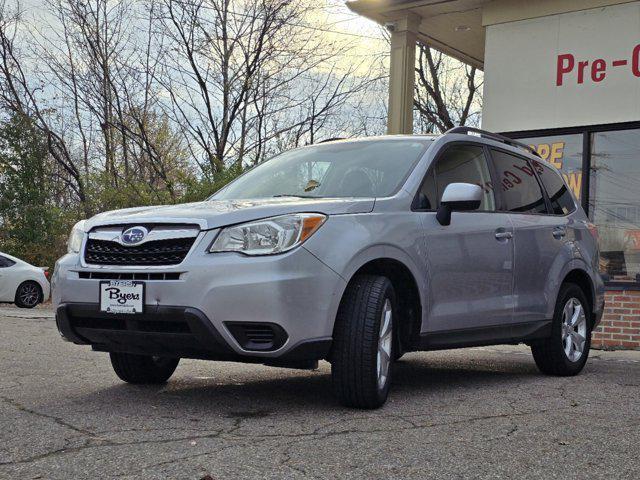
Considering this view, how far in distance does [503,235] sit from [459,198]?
915 millimetres

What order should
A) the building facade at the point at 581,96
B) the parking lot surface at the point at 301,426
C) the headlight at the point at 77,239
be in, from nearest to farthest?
the parking lot surface at the point at 301,426 → the headlight at the point at 77,239 → the building facade at the point at 581,96

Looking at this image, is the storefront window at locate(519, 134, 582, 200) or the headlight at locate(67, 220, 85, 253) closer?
the headlight at locate(67, 220, 85, 253)

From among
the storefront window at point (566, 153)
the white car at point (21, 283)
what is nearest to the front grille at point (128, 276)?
the storefront window at point (566, 153)

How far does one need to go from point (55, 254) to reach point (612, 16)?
17605 millimetres

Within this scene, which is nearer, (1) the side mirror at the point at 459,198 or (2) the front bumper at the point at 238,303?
(2) the front bumper at the point at 238,303

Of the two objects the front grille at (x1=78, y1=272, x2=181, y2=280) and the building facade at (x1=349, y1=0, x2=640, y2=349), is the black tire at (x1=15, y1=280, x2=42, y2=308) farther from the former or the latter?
the front grille at (x1=78, y1=272, x2=181, y2=280)

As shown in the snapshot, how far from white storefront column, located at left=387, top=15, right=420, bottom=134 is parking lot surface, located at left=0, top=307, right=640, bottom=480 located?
6.96 meters

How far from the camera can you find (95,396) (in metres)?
5.23

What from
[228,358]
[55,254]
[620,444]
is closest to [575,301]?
[620,444]

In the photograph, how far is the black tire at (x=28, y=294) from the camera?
59.8ft

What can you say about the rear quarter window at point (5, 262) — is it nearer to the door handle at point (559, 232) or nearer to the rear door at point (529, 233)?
the rear door at point (529, 233)

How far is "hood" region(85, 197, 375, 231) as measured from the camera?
461 cm

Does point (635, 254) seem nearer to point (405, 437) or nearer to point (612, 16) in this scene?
point (612, 16)

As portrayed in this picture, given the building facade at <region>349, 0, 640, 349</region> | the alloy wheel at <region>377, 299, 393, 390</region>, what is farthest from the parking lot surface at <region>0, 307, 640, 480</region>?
the building facade at <region>349, 0, 640, 349</region>
